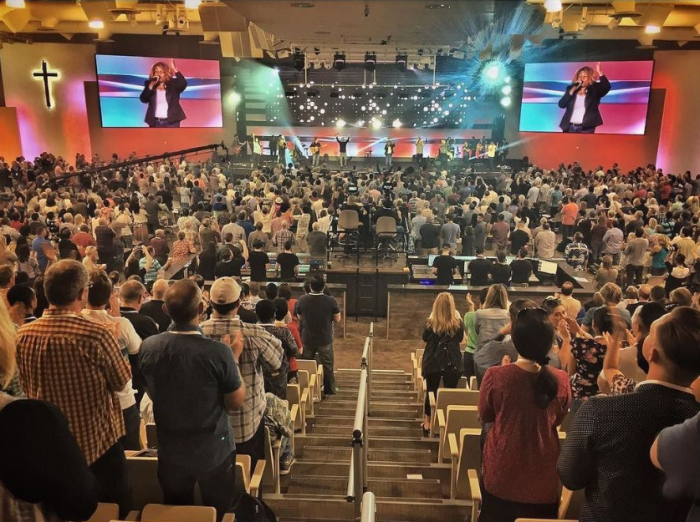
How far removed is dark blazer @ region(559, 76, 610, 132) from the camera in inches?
790

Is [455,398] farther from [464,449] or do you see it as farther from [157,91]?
[157,91]

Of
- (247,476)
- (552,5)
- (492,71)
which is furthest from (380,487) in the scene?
(492,71)

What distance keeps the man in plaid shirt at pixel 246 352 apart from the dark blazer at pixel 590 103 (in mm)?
20071

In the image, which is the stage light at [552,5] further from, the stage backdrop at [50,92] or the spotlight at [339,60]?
the stage backdrop at [50,92]

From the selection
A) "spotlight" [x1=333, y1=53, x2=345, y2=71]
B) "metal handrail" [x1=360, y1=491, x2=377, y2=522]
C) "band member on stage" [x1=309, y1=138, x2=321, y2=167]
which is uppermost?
"spotlight" [x1=333, y1=53, x2=345, y2=71]

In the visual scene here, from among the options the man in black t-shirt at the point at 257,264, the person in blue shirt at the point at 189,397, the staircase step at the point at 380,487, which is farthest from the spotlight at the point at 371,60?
the person in blue shirt at the point at 189,397

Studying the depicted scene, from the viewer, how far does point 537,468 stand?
2.33m

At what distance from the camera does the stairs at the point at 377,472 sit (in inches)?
126

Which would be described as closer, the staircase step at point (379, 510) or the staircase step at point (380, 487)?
the staircase step at point (379, 510)

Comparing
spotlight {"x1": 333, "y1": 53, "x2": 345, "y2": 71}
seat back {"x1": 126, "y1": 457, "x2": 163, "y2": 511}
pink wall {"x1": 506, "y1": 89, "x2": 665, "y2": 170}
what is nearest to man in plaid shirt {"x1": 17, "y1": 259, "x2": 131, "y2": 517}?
seat back {"x1": 126, "y1": 457, "x2": 163, "y2": 511}

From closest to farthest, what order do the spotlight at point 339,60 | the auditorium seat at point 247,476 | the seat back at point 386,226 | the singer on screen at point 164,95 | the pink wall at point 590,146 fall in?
the auditorium seat at point 247,476
the seat back at point 386,226
the spotlight at point 339,60
the pink wall at point 590,146
the singer on screen at point 164,95

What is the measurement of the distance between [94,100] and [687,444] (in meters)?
24.1

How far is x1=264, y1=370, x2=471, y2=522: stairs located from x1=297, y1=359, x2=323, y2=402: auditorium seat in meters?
0.12

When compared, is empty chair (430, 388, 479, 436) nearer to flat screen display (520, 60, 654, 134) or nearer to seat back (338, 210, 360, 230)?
seat back (338, 210, 360, 230)
